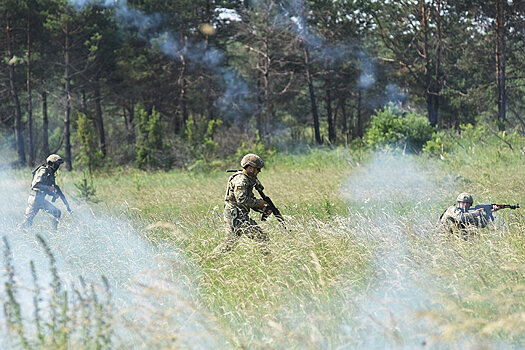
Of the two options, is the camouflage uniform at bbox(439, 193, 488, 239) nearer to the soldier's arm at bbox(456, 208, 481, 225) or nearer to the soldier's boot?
the soldier's arm at bbox(456, 208, 481, 225)

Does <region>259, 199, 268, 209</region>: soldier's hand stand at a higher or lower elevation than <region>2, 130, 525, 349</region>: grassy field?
higher

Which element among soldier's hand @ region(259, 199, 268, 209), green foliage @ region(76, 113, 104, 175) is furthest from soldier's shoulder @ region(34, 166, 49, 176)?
green foliage @ region(76, 113, 104, 175)

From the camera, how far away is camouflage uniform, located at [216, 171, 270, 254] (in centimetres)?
619

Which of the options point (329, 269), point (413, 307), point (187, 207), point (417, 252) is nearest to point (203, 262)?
point (329, 269)

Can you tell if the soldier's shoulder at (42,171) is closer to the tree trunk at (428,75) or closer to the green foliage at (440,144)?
the green foliage at (440,144)

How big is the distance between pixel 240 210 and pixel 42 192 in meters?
3.99

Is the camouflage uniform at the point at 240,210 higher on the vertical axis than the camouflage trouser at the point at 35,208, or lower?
higher

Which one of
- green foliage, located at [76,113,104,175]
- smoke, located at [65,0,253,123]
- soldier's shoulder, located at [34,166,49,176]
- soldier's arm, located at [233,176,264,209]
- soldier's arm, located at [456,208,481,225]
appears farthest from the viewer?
smoke, located at [65,0,253,123]

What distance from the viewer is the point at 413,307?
4031 millimetres

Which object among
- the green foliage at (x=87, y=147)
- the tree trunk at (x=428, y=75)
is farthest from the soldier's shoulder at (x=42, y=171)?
the tree trunk at (x=428, y=75)

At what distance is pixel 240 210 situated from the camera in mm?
6340

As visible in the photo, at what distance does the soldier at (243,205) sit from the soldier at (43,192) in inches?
136

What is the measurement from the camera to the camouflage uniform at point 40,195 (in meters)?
8.78

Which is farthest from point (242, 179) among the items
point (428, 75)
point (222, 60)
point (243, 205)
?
point (222, 60)
